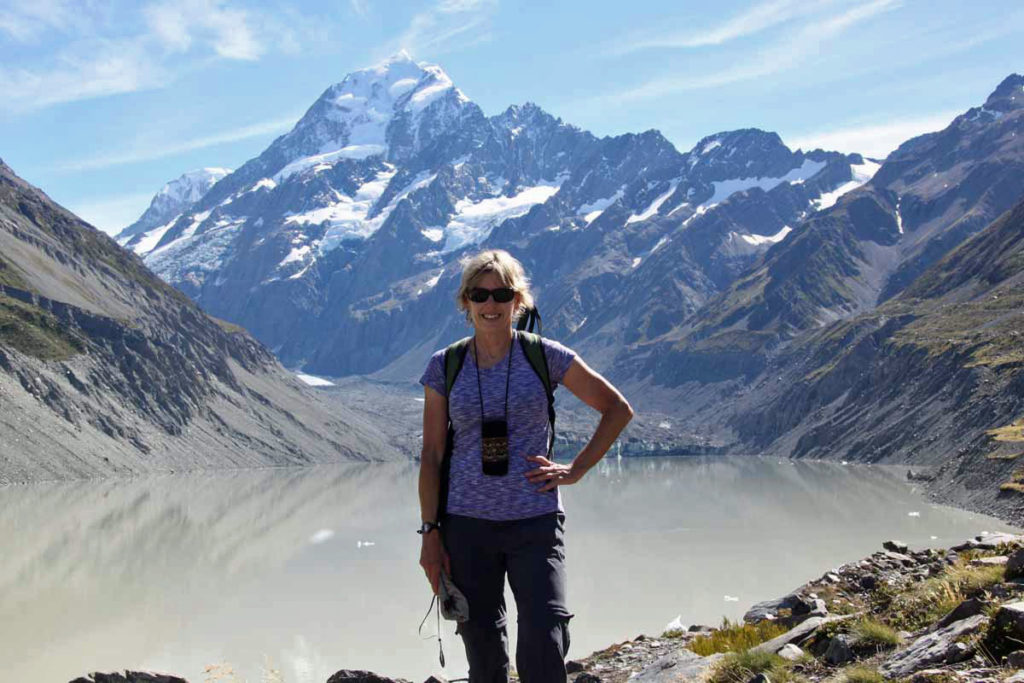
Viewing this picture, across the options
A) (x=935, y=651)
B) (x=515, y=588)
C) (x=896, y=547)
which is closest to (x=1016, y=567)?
(x=935, y=651)

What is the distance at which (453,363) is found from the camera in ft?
21.9

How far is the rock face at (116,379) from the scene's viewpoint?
11606 cm

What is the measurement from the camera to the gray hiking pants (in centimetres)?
629

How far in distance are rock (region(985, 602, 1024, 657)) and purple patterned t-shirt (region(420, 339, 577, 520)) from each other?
3238mm

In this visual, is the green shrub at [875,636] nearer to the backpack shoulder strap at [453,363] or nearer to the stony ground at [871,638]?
the stony ground at [871,638]

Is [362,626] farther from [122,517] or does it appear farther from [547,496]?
[122,517]

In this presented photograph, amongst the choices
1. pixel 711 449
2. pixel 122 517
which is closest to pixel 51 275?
pixel 122 517

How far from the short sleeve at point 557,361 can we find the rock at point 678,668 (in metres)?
3.97

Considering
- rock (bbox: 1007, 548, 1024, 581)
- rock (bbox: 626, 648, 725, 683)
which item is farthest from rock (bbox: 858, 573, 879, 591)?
rock (bbox: 1007, 548, 1024, 581)

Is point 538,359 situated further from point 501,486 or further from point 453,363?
point 501,486

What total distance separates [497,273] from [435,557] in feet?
6.49

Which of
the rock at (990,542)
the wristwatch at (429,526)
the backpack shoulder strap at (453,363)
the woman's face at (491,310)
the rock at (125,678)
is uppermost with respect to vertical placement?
the woman's face at (491,310)

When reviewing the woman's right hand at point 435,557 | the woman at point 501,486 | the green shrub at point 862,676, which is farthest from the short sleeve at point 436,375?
the green shrub at point 862,676

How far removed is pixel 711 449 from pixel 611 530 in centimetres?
11208
